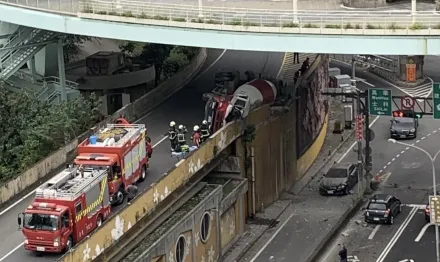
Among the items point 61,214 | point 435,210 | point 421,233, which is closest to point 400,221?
point 421,233

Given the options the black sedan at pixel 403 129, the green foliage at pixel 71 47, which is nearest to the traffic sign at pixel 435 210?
the black sedan at pixel 403 129

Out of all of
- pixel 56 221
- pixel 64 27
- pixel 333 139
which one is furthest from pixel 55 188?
pixel 333 139

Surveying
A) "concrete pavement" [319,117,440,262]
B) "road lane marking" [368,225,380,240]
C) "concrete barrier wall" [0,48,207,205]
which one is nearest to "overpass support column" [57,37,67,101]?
"concrete barrier wall" [0,48,207,205]

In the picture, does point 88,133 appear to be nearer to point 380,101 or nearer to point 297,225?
point 297,225

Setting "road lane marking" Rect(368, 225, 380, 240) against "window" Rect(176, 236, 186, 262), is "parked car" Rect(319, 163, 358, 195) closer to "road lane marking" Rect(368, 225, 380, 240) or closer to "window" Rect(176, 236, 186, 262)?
"road lane marking" Rect(368, 225, 380, 240)

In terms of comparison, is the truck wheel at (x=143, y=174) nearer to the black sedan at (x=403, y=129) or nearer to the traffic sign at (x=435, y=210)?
the traffic sign at (x=435, y=210)

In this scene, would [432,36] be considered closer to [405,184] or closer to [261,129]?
[261,129]

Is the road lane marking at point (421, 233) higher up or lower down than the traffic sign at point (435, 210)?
lower down
